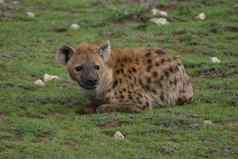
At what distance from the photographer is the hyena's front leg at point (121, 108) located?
9.82 m

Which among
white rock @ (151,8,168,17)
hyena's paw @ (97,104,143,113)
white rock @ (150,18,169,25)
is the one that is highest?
white rock @ (151,8,168,17)

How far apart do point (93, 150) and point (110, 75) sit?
73.9 inches

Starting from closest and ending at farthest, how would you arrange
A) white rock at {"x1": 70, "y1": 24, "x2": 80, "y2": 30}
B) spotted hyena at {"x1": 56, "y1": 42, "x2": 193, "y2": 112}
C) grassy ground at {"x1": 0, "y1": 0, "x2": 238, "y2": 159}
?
grassy ground at {"x1": 0, "y1": 0, "x2": 238, "y2": 159}, spotted hyena at {"x1": 56, "y1": 42, "x2": 193, "y2": 112}, white rock at {"x1": 70, "y1": 24, "x2": 80, "y2": 30}

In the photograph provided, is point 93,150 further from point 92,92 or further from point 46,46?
point 46,46

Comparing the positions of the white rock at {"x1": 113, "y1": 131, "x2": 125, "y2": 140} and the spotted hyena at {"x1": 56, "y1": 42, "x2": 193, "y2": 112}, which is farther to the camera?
the spotted hyena at {"x1": 56, "y1": 42, "x2": 193, "y2": 112}

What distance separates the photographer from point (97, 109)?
9.86 m

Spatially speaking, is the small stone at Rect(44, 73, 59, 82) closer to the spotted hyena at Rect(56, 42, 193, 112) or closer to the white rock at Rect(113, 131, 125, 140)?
the spotted hyena at Rect(56, 42, 193, 112)

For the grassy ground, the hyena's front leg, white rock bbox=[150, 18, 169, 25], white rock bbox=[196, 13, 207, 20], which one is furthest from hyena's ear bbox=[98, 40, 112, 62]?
white rock bbox=[196, 13, 207, 20]

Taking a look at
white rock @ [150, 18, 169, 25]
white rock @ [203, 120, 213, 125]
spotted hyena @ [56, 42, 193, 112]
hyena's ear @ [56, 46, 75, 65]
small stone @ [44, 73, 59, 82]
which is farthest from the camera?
white rock @ [150, 18, 169, 25]

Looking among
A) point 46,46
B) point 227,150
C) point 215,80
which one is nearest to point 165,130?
point 227,150

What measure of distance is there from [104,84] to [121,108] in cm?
31

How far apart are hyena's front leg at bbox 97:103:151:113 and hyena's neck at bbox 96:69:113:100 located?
0.59ft

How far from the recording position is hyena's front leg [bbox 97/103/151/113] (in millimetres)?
9820

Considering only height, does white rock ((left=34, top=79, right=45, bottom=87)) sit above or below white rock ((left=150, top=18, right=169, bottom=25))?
below
